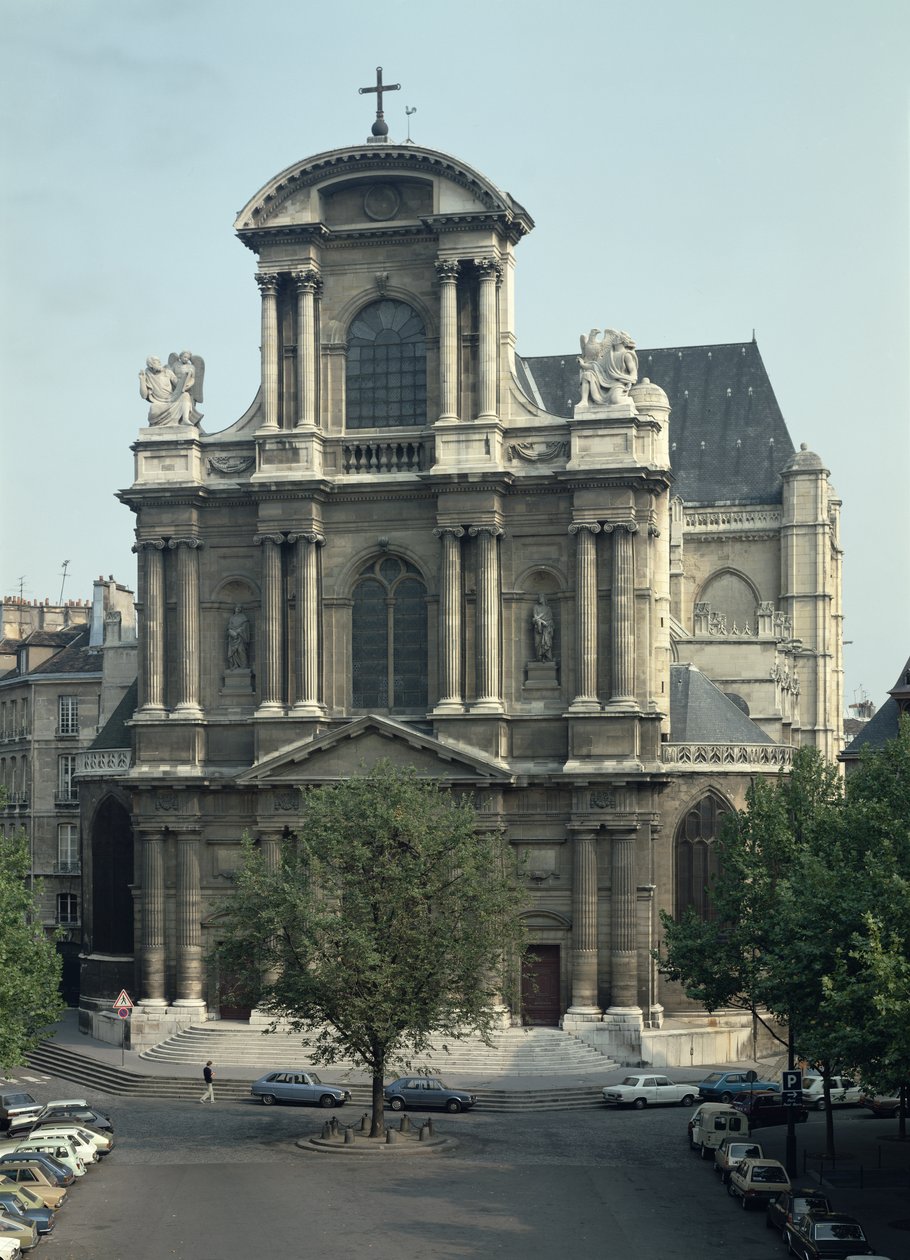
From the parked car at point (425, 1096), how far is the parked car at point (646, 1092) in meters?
4.05

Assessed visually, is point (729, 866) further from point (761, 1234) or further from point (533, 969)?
point (761, 1234)

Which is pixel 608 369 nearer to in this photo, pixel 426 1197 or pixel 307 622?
pixel 307 622

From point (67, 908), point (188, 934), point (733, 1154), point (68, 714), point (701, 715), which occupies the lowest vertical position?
point (733, 1154)

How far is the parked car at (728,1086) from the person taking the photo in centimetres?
5809

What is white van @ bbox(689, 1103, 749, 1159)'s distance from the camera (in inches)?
2004

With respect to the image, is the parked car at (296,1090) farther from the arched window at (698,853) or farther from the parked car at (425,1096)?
the arched window at (698,853)

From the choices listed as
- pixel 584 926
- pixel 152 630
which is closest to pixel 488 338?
pixel 152 630

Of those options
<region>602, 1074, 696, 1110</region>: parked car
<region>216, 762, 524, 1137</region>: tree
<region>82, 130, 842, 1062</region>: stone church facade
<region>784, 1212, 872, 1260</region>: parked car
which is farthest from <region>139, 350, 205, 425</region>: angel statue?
<region>784, 1212, 872, 1260</region>: parked car

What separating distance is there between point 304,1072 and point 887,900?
22286mm

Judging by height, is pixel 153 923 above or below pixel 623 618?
below

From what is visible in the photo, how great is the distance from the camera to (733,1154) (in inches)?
1859

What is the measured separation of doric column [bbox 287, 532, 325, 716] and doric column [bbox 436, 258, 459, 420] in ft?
20.0

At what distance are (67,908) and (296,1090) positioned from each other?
32.7m

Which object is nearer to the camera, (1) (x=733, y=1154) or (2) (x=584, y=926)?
(1) (x=733, y=1154)
